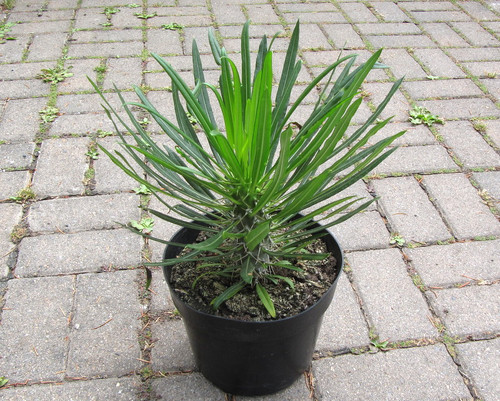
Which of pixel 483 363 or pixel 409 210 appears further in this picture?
pixel 409 210

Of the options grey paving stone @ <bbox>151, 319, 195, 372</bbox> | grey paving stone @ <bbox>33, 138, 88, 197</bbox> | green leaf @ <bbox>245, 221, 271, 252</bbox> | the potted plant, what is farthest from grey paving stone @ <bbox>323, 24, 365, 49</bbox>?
green leaf @ <bbox>245, 221, 271, 252</bbox>

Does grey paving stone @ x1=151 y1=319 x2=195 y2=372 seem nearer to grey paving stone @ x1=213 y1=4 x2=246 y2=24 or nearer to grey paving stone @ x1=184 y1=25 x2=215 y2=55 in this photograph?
grey paving stone @ x1=184 y1=25 x2=215 y2=55

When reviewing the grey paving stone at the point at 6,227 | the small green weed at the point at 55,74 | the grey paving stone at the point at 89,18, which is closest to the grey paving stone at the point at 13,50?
the small green weed at the point at 55,74

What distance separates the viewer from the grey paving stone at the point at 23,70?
345 cm

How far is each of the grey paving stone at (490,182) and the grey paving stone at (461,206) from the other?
7 centimetres

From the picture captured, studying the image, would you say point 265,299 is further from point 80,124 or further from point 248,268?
point 80,124

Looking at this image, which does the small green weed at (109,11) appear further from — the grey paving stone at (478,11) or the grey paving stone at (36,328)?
the grey paving stone at (478,11)

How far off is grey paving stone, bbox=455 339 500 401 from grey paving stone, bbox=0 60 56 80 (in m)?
2.92

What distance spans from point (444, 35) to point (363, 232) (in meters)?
2.29

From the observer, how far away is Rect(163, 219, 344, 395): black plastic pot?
5.02 ft

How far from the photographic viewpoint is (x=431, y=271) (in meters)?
2.26

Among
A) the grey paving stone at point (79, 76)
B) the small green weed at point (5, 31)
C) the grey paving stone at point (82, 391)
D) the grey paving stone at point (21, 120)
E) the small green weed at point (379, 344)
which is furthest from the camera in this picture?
the small green weed at point (5, 31)

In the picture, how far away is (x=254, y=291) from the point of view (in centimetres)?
166

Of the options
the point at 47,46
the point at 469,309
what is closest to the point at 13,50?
the point at 47,46
